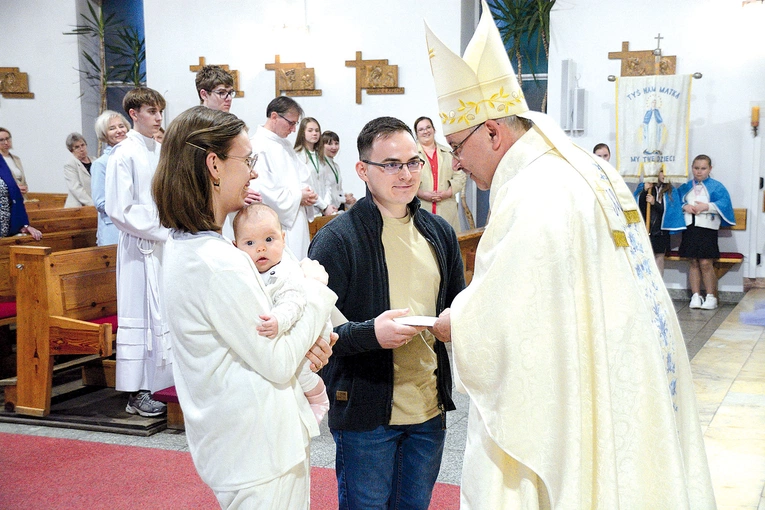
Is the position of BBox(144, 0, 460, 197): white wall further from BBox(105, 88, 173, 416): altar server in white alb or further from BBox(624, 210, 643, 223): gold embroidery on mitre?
BBox(624, 210, 643, 223): gold embroidery on mitre

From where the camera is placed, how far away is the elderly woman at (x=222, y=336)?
168cm

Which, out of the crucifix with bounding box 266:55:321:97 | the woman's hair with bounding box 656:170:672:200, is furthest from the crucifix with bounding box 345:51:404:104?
the woman's hair with bounding box 656:170:672:200

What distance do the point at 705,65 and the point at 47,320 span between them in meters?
6.84

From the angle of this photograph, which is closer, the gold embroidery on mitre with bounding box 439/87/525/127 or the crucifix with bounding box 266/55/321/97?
the gold embroidery on mitre with bounding box 439/87/525/127

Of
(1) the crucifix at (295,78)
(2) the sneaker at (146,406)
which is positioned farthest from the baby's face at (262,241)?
(1) the crucifix at (295,78)

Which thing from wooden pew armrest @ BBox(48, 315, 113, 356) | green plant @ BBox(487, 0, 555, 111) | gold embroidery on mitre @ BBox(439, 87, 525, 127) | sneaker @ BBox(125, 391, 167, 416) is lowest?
sneaker @ BBox(125, 391, 167, 416)

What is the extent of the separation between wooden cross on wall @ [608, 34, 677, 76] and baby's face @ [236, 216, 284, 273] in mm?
6997

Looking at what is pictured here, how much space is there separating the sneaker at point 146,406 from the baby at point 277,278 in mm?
2599

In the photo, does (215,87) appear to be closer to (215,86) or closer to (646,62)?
(215,86)

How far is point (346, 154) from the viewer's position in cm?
978

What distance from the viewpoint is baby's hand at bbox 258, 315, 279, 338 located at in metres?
1.68

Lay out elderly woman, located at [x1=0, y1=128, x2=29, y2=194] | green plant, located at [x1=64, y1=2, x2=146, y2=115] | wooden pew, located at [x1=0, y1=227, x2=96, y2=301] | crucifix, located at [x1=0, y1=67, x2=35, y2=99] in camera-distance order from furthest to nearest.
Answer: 1. crucifix, located at [x1=0, y1=67, x2=35, y2=99]
2. green plant, located at [x1=64, y1=2, x2=146, y2=115]
3. elderly woman, located at [x1=0, y1=128, x2=29, y2=194]
4. wooden pew, located at [x1=0, y1=227, x2=96, y2=301]

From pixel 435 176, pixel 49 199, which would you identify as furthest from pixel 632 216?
pixel 49 199

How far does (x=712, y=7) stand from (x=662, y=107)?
1198 millimetres
